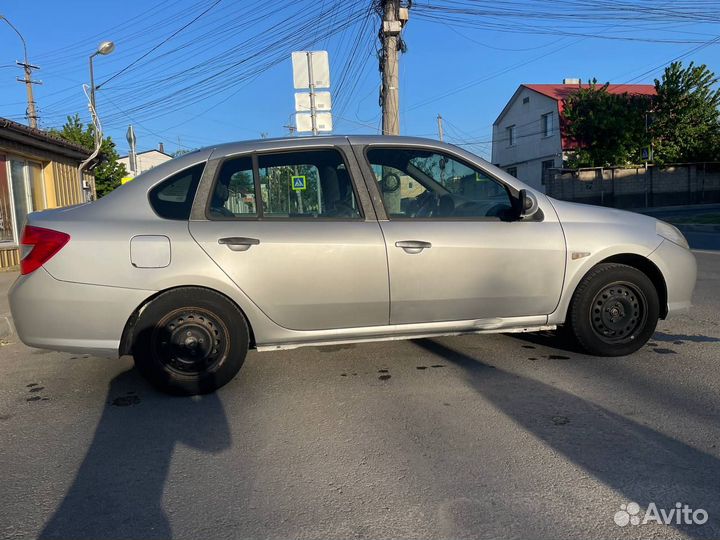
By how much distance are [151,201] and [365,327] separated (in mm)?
1657

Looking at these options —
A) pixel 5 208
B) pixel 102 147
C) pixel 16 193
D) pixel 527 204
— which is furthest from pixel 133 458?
→ pixel 102 147

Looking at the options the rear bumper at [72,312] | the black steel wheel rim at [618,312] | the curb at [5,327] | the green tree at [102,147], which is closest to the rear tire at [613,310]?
the black steel wheel rim at [618,312]

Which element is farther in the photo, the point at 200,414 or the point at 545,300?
the point at 545,300

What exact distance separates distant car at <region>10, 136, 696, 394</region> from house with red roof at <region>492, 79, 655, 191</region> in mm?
30330

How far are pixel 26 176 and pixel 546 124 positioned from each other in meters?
31.9

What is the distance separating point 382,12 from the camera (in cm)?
1218

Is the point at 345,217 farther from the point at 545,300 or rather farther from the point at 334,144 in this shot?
the point at 545,300

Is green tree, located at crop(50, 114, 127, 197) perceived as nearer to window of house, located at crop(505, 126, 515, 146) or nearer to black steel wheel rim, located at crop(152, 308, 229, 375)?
black steel wheel rim, located at crop(152, 308, 229, 375)

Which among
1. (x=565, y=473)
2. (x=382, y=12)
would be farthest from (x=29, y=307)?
(x=382, y=12)

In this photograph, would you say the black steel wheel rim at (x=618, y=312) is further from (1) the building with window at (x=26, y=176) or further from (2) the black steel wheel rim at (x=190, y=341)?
(1) the building with window at (x=26, y=176)

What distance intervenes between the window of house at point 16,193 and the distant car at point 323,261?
8850 mm

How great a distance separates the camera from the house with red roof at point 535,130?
113 feet

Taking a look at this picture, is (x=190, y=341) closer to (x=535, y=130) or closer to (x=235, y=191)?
(x=235, y=191)

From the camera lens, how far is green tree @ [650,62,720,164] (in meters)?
30.8
